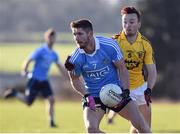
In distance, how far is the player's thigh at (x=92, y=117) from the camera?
10.6 meters

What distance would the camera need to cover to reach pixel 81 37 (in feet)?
34.9

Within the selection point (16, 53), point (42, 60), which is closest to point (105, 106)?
Answer: point (42, 60)

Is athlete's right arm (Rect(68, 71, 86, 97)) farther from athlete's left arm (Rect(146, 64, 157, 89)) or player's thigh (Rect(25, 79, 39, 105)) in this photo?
player's thigh (Rect(25, 79, 39, 105))

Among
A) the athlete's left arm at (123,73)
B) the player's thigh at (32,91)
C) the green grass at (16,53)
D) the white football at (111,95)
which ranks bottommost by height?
the green grass at (16,53)

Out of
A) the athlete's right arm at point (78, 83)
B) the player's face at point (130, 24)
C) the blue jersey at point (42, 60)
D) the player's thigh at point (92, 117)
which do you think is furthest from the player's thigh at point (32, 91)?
the player's thigh at point (92, 117)

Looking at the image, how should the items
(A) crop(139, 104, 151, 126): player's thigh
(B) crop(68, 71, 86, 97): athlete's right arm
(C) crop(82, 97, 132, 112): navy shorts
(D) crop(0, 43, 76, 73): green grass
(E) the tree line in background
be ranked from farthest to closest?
1. (D) crop(0, 43, 76, 73): green grass
2. (E) the tree line in background
3. (A) crop(139, 104, 151, 126): player's thigh
4. (B) crop(68, 71, 86, 97): athlete's right arm
5. (C) crop(82, 97, 132, 112): navy shorts

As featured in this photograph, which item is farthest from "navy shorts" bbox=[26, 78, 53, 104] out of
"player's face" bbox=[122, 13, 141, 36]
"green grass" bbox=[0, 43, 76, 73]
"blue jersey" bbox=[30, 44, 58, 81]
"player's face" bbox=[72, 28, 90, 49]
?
"green grass" bbox=[0, 43, 76, 73]

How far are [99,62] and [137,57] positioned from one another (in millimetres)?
1201

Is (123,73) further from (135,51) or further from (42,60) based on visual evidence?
(42,60)

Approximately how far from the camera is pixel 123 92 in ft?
35.4

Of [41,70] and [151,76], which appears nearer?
[151,76]

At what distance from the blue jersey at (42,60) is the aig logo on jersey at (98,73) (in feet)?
29.2

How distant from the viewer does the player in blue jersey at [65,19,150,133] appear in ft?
35.3

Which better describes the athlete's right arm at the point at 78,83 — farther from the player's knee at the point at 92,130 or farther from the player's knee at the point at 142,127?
the player's knee at the point at 142,127
